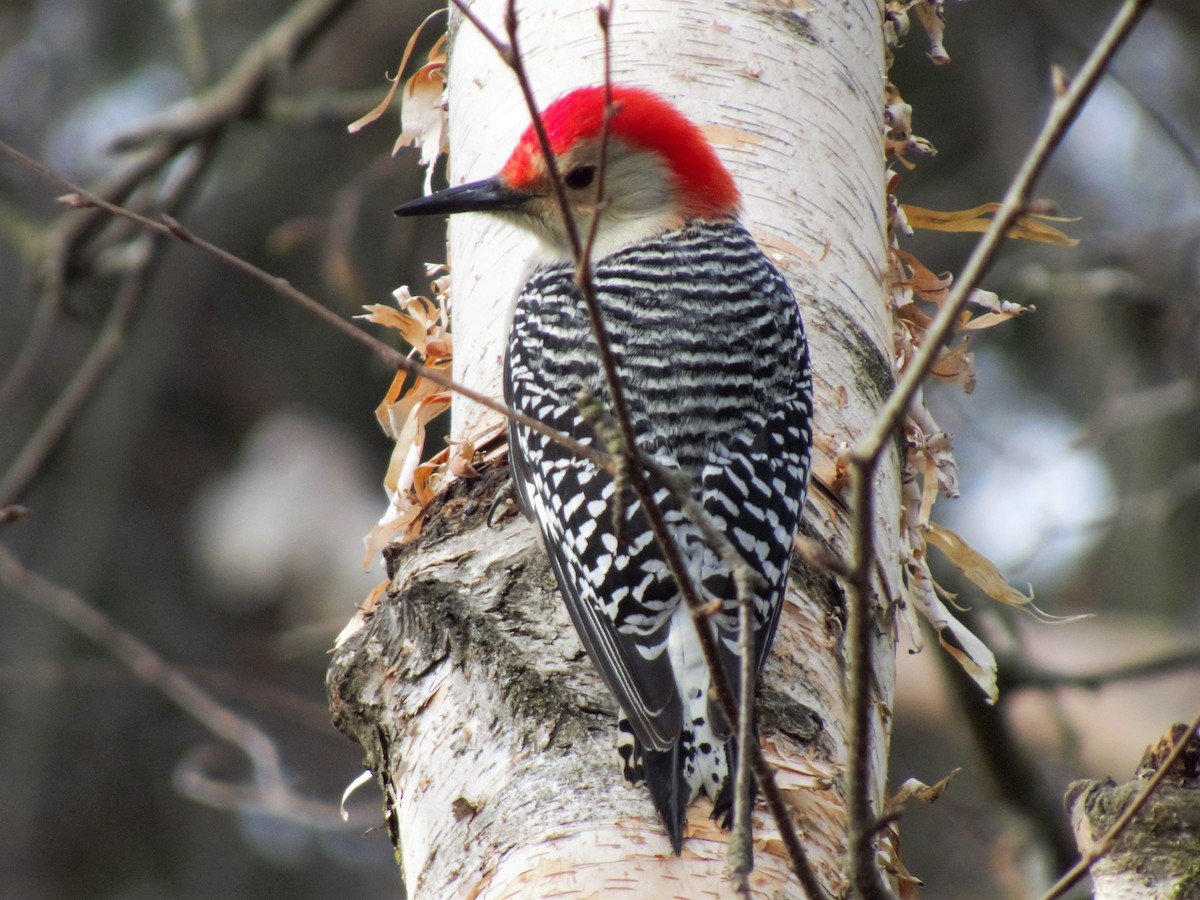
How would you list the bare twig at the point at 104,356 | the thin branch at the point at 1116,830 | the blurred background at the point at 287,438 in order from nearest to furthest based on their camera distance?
the thin branch at the point at 1116,830 < the bare twig at the point at 104,356 < the blurred background at the point at 287,438

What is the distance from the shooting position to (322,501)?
1104 centimetres

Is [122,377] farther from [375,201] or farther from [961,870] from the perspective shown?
[961,870]

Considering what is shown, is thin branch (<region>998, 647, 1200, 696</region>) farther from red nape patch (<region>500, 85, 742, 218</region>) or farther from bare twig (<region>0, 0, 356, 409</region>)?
bare twig (<region>0, 0, 356, 409</region>)

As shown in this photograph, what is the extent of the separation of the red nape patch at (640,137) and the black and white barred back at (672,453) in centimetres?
11

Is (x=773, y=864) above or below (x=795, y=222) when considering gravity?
below

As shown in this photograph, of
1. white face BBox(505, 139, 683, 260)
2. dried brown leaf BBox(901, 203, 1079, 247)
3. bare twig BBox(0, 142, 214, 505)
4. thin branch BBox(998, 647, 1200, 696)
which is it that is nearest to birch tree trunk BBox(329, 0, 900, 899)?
white face BBox(505, 139, 683, 260)

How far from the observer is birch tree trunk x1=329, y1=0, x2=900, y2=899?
232 cm

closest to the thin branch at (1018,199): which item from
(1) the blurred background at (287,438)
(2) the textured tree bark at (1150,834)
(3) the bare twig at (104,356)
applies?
(2) the textured tree bark at (1150,834)

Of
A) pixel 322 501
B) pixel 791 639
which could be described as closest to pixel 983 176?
pixel 322 501

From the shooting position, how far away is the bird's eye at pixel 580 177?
136 inches

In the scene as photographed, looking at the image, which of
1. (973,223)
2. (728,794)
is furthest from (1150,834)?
(973,223)

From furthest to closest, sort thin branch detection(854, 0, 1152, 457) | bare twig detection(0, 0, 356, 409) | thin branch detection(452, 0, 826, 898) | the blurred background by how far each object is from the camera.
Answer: the blurred background
bare twig detection(0, 0, 356, 409)
thin branch detection(452, 0, 826, 898)
thin branch detection(854, 0, 1152, 457)

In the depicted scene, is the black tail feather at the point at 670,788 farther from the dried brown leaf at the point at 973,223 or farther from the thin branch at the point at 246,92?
the thin branch at the point at 246,92

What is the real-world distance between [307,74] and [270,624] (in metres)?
4.11
